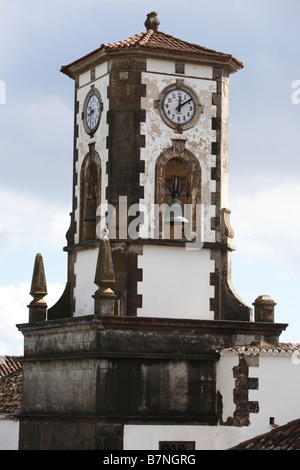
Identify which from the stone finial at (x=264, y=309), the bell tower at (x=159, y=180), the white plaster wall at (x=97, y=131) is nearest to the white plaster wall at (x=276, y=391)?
the stone finial at (x=264, y=309)

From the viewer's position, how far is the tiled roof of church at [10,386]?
36.7 metres

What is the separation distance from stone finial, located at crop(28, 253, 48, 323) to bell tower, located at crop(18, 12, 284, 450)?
0.09 metres

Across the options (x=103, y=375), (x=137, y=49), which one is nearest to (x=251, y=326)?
(x=103, y=375)

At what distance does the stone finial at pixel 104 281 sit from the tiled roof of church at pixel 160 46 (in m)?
4.51

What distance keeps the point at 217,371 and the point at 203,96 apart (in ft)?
20.7

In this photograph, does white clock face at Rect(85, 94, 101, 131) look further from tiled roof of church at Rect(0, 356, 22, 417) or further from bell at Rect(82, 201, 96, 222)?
tiled roof of church at Rect(0, 356, 22, 417)

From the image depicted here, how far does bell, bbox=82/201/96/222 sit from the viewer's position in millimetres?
31234

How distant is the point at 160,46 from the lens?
30688 millimetres

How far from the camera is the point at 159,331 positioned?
29.5 meters

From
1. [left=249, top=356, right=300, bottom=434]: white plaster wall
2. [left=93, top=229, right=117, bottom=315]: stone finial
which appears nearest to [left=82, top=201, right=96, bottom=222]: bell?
[left=93, top=229, right=117, bottom=315]: stone finial

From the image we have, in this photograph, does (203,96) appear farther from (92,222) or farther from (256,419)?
(256,419)

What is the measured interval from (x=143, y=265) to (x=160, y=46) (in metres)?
4.96

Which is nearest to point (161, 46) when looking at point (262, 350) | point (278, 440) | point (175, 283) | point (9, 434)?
point (175, 283)

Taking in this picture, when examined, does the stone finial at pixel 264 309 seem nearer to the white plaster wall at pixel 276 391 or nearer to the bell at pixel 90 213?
the white plaster wall at pixel 276 391
